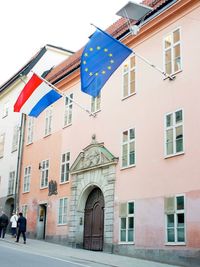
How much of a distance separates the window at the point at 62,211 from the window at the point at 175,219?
8199 mm

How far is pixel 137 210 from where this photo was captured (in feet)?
62.8

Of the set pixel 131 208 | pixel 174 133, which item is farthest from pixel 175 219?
pixel 174 133

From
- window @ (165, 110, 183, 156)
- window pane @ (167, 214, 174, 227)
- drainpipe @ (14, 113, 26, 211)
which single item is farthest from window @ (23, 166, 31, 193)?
window pane @ (167, 214, 174, 227)

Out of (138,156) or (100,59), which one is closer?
(100,59)

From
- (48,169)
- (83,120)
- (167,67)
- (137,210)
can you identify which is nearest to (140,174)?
(137,210)

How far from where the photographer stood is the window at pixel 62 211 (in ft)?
80.0

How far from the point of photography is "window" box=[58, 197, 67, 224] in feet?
80.0

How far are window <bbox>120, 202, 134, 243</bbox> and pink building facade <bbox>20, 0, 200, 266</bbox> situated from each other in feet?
0.14

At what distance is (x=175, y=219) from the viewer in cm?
1714

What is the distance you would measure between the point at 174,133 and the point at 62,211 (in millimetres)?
9362

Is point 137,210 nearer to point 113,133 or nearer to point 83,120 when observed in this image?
point 113,133

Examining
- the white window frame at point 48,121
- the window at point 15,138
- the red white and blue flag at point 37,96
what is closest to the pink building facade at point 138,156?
the white window frame at point 48,121

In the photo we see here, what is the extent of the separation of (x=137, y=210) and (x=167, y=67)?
20.1ft

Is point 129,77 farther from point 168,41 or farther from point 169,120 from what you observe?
point 169,120
